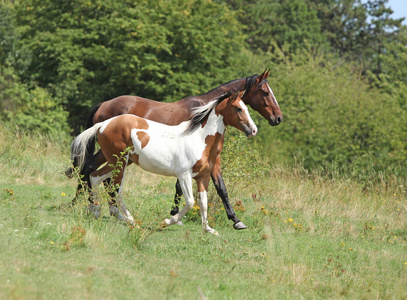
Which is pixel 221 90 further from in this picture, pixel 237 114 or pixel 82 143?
pixel 82 143

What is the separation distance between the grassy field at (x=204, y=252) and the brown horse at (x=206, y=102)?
641 millimetres

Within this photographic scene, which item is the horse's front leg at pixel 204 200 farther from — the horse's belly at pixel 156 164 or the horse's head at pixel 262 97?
the horse's head at pixel 262 97

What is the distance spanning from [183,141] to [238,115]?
88 cm

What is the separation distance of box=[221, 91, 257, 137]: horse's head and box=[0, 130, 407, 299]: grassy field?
1419 mm

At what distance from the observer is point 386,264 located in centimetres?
791

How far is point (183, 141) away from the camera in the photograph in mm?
8367

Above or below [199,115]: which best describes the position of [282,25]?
above

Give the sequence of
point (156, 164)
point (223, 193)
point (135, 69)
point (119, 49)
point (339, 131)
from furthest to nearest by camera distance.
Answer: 1. point (119, 49)
2. point (135, 69)
3. point (339, 131)
4. point (223, 193)
5. point (156, 164)

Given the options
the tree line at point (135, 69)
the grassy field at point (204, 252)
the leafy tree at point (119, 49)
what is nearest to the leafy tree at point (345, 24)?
the tree line at point (135, 69)

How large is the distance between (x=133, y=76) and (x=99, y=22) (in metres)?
2.61

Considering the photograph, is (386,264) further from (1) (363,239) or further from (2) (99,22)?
(2) (99,22)

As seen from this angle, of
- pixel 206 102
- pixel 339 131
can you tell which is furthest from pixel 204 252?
pixel 339 131

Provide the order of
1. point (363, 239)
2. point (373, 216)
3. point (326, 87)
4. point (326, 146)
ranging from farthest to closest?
point (326, 87)
point (326, 146)
point (373, 216)
point (363, 239)

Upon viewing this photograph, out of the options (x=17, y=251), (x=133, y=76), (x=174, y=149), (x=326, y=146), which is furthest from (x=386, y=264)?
(x=133, y=76)
